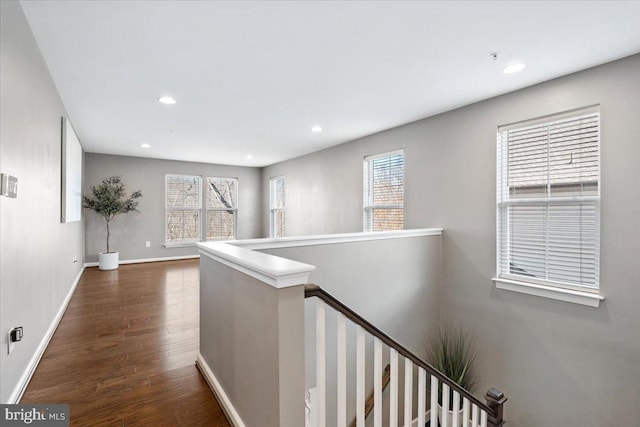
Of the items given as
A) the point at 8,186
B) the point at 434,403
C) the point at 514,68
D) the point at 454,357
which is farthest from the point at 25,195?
the point at 454,357

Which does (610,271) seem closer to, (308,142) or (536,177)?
(536,177)

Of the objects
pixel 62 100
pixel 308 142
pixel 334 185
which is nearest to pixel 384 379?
pixel 334 185

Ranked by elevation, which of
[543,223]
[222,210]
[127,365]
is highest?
[222,210]

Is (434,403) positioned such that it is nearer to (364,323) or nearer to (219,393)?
(364,323)

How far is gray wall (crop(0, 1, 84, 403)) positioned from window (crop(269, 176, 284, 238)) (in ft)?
16.2

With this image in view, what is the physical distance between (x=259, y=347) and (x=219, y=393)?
84 centimetres

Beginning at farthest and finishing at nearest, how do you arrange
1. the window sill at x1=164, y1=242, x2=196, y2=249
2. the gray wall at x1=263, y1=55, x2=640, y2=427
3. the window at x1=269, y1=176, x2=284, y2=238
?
the window at x1=269, y1=176, x2=284, y2=238
the window sill at x1=164, y1=242, x2=196, y2=249
the gray wall at x1=263, y1=55, x2=640, y2=427

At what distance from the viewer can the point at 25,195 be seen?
2.06 m

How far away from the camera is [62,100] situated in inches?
134

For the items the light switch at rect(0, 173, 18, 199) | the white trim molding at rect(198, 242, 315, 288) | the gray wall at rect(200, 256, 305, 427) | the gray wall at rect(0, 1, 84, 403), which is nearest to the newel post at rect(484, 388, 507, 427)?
the gray wall at rect(200, 256, 305, 427)

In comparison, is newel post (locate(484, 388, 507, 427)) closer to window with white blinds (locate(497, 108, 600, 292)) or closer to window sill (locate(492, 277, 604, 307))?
window sill (locate(492, 277, 604, 307))

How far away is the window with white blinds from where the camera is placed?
2.67 metres

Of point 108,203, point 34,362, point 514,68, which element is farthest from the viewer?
point 108,203

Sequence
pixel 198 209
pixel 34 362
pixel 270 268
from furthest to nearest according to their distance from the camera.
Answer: pixel 198 209, pixel 34 362, pixel 270 268
